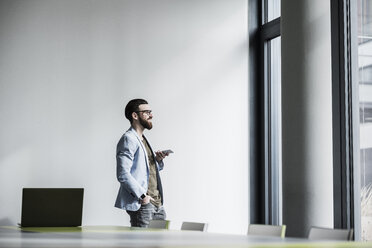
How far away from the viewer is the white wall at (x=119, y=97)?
7406 millimetres

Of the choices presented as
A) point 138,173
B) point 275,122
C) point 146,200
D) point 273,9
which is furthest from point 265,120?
point 146,200

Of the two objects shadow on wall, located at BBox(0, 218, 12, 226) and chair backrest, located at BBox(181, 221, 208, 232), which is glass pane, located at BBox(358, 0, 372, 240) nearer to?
chair backrest, located at BBox(181, 221, 208, 232)

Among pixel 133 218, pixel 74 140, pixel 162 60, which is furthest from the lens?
pixel 162 60

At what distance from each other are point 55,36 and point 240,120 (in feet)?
8.08

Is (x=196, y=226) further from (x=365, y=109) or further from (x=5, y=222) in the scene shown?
(x=5, y=222)

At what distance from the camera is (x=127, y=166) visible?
604cm

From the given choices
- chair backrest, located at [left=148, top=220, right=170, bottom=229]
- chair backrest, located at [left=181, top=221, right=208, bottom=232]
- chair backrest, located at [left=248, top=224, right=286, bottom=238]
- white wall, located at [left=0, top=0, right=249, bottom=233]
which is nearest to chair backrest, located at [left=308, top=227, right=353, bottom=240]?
chair backrest, located at [left=248, top=224, right=286, bottom=238]

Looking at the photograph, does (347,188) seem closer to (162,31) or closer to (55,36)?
(162,31)

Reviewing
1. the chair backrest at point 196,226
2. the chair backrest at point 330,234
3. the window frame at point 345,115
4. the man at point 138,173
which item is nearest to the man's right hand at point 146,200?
the man at point 138,173

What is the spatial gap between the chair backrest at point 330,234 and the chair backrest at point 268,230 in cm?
27

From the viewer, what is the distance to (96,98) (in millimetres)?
7711

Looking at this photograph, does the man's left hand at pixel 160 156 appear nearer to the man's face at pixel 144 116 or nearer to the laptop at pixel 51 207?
the man's face at pixel 144 116

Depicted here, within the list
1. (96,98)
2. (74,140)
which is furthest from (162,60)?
(74,140)

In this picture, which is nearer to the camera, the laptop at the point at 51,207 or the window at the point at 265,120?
the laptop at the point at 51,207
